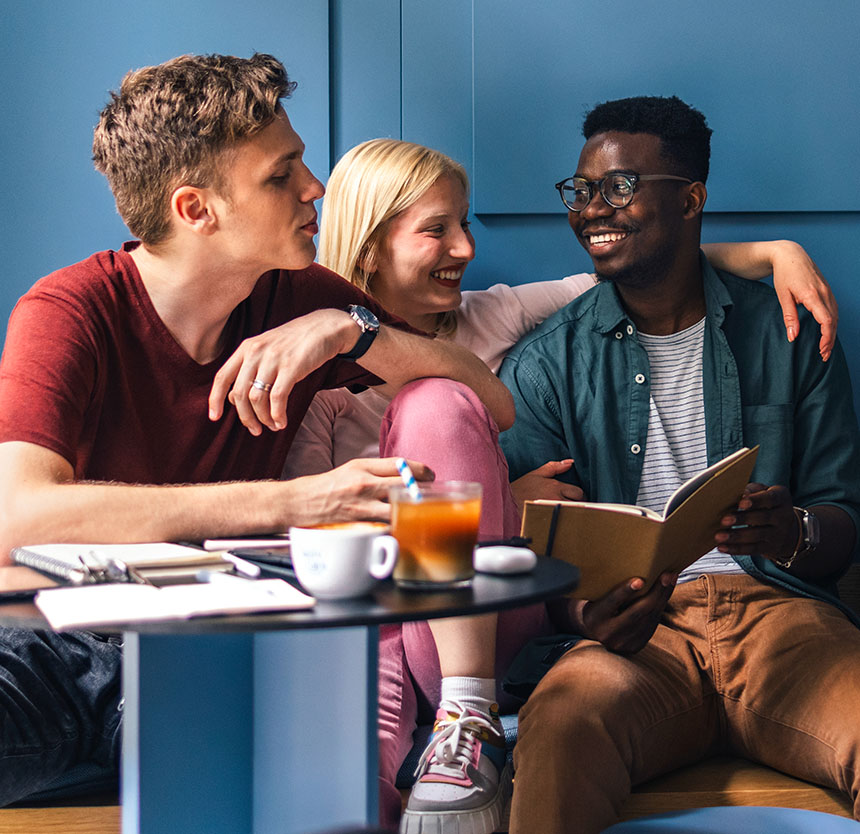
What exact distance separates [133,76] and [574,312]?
0.94m

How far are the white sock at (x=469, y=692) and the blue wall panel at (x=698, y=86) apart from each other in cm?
122

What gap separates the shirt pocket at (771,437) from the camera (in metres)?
1.96

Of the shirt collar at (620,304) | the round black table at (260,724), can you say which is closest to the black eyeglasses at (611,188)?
the shirt collar at (620,304)

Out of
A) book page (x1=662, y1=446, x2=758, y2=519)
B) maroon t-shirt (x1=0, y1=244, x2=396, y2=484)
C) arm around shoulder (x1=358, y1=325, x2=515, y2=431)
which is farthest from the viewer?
arm around shoulder (x1=358, y1=325, x2=515, y2=431)

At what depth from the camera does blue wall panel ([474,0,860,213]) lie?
2305mm

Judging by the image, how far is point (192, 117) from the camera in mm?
1581

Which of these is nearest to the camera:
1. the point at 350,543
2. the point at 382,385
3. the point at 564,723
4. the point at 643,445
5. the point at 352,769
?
the point at 350,543

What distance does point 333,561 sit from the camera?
0.86 m

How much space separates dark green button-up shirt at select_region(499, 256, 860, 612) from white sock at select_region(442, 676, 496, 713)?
1.96 ft

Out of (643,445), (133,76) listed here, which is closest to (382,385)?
(643,445)

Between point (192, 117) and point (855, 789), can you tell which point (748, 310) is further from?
point (192, 117)

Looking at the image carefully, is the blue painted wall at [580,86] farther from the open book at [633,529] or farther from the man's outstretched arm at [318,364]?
the open book at [633,529]

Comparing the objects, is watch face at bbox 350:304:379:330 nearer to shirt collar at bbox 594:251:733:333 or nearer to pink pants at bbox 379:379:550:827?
pink pants at bbox 379:379:550:827

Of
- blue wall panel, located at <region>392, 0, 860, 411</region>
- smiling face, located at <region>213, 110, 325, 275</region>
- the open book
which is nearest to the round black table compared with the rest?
the open book
